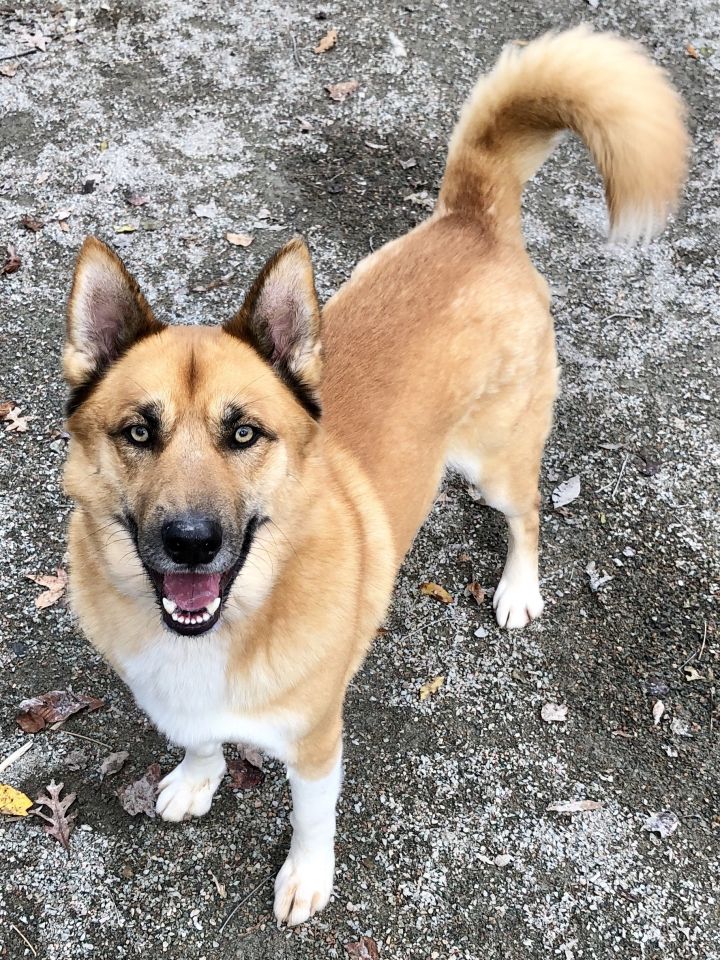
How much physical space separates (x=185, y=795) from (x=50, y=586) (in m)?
1.19

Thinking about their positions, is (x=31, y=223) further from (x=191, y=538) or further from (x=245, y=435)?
(x=191, y=538)

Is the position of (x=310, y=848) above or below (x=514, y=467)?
below

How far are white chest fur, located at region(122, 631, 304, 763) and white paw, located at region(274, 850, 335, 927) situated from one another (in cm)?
71

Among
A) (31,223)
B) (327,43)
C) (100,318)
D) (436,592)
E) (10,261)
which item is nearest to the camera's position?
(100,318)

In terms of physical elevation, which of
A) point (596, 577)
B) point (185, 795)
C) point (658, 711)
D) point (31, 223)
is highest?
point (31, 223)

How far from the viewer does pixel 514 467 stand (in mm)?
3398

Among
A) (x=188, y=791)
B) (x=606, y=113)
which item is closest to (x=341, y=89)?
(x=606, y=113)

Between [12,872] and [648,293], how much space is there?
4601mm

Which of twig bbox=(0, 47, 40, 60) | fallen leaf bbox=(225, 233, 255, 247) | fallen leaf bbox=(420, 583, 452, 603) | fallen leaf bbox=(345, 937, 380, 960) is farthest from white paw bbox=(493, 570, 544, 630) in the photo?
twig bbox=(0, 47, 40, 60)

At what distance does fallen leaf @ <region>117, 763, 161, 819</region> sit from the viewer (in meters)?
3.05

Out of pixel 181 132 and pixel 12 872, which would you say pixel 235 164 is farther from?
pixel 12 872

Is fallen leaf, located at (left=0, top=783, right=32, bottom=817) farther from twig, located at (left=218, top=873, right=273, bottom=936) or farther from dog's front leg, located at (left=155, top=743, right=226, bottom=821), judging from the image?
twig, located at (left=218, top=873, right=273, bottom=936)

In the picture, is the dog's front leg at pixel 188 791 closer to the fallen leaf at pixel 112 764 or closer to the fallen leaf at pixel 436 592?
the fallen leaf at pixel 112 764

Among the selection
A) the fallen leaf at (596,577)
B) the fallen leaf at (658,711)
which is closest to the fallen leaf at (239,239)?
the fallen leaf at (596,577)
